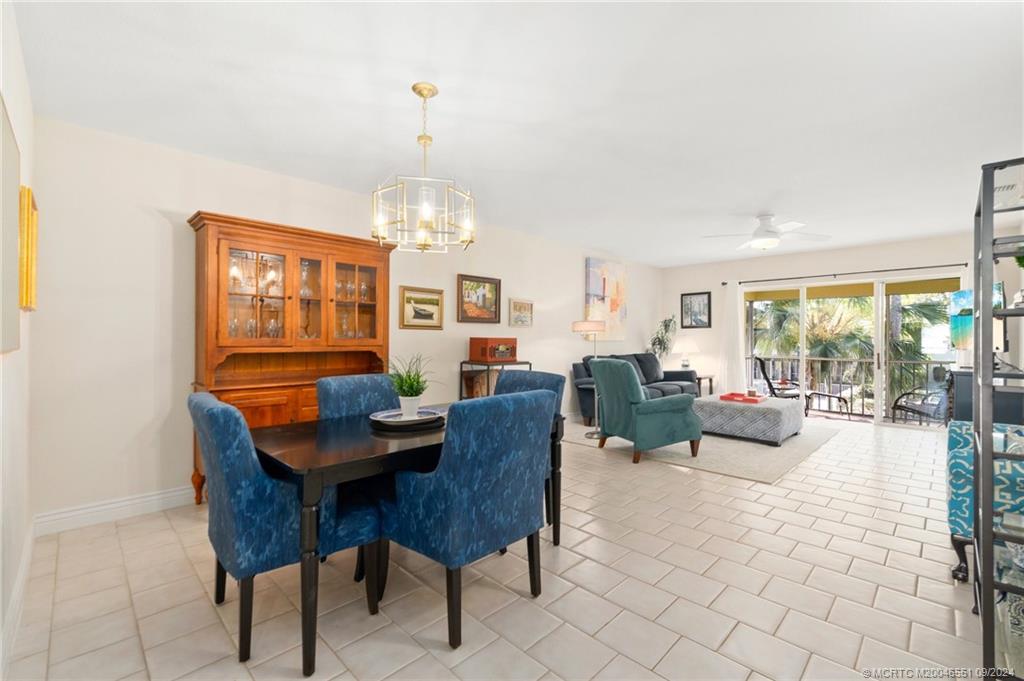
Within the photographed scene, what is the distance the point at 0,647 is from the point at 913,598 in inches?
141

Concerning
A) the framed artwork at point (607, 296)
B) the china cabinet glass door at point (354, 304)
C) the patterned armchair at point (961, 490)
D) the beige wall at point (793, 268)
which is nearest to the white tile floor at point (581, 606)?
the patterned armchair at point (961, 490)

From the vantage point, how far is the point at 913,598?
2104mm

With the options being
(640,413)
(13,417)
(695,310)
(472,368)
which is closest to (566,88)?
(640,413)

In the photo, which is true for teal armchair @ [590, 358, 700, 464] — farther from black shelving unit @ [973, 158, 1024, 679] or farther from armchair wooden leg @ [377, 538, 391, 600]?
armchair wooden leg @ [377, 538, 391, 600]

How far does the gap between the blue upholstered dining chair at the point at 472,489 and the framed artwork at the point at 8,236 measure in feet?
4.87

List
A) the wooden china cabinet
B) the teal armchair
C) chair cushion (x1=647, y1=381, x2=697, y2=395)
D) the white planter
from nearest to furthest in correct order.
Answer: the white planter → the wooden china cabinet → the teal armchair → chair cushion (x1=647, y1=381, x2=697, y2=395)

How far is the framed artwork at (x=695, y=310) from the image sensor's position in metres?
7.88

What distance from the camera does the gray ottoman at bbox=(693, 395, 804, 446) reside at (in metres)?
5.00

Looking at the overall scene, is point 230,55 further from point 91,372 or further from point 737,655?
point 737,655

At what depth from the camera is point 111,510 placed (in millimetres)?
3006

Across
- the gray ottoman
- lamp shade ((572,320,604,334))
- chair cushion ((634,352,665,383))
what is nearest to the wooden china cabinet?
→ lamp shade ((572,320,604,334))

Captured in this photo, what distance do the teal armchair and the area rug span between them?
206mm

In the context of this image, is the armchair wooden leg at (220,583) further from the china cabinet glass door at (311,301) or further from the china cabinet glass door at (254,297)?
the china cabinet glass door at (311,301)

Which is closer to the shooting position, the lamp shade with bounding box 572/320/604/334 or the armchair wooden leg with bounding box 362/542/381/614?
the armchair wooden leg with bounding box 362/542/381/614
